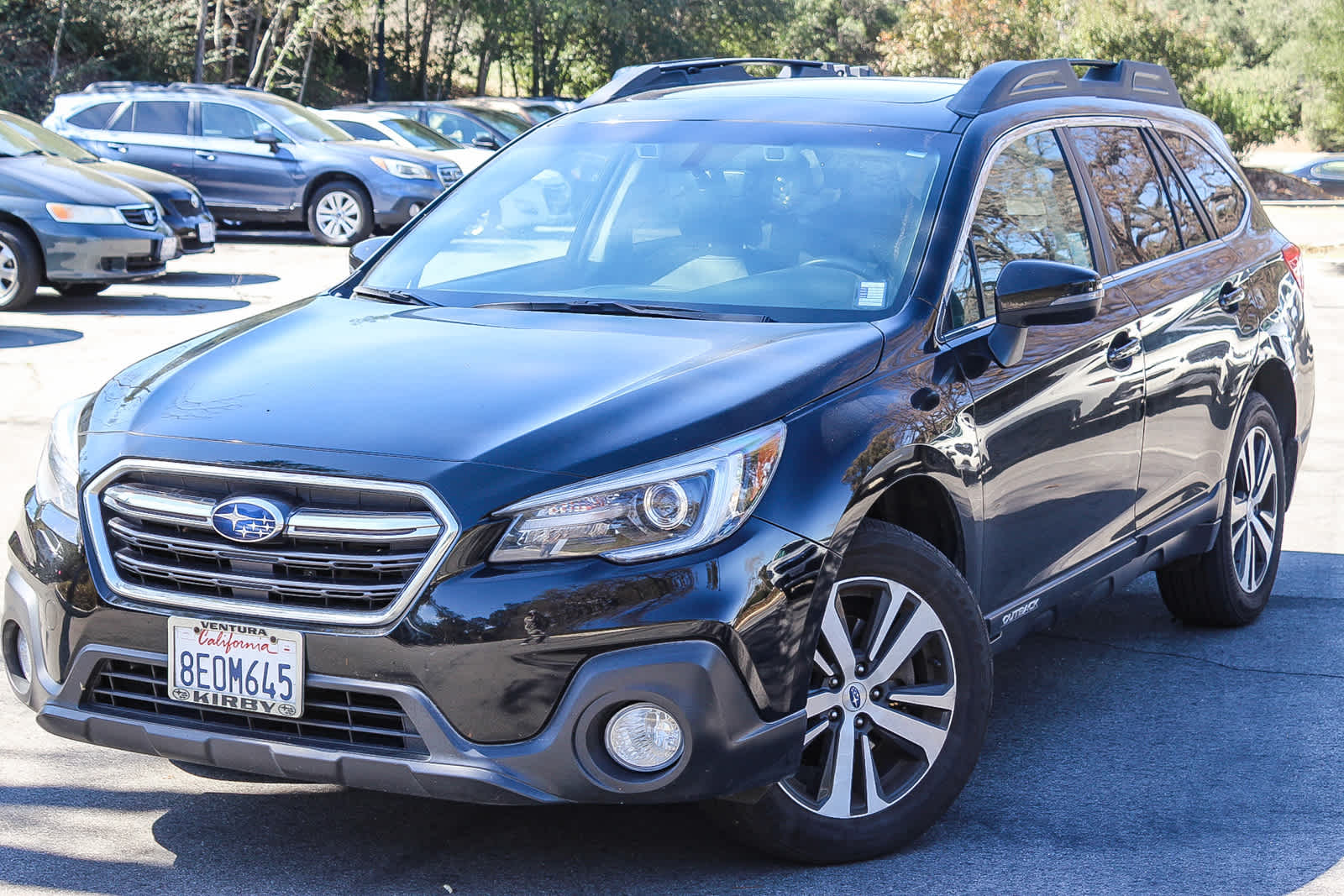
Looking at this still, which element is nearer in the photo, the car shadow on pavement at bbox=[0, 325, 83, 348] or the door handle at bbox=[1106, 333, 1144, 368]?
the door handle at bbox=[1106, 333, 1144, 368]

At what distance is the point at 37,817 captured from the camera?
403 cm

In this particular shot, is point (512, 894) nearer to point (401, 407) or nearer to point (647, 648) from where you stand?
point (647, 648)

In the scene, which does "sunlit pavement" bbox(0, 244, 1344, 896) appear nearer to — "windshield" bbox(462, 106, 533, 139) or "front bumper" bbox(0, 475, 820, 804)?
"front bumper" bbox(0, 475, 820, 804)

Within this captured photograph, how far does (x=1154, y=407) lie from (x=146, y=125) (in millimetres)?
17254

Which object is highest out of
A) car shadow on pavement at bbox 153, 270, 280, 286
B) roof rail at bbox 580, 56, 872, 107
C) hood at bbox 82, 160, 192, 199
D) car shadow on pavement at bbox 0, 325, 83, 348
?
roof rail at bbox 580, 56, 872, 107

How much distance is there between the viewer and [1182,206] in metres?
5.66

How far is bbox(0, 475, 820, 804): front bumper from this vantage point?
3.29 meters

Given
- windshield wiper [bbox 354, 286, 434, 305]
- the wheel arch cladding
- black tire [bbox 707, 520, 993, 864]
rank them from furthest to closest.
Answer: the wheel arch cladding < windshield wiper [bbox 354, 286, 434, 305] < black tire [bbox 707, 520, 993, 864]

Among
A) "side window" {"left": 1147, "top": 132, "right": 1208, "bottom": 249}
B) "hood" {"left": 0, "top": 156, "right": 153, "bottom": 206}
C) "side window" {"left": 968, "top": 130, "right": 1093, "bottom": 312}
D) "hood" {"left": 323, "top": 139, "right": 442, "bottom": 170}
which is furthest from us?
"hood" {"left": 323, "top": 139, "right": 442, "bottom": 170}

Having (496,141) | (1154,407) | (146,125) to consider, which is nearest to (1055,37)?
(496,141)

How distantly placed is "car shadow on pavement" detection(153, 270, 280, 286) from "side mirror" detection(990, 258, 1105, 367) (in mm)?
12588

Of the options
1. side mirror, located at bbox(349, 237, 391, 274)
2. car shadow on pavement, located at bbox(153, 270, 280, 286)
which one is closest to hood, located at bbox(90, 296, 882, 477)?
side mirror, located at bbox(349, 237, 391, 274)

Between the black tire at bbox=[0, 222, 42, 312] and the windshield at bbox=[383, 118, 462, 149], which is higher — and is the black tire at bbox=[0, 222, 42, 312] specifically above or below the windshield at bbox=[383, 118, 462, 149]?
below

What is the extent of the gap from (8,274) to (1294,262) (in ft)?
34.0
